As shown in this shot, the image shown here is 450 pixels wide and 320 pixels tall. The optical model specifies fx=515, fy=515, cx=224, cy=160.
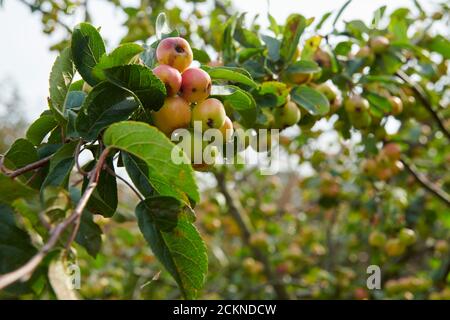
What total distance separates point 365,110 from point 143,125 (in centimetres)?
106

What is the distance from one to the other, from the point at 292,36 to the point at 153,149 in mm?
729

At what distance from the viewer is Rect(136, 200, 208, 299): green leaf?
0.83 m

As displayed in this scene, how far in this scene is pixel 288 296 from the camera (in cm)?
267

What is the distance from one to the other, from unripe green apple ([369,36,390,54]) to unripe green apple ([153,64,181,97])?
3.18ft

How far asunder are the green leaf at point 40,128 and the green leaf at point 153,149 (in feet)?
0.75

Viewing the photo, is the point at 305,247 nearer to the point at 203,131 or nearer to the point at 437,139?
the point at 437,139

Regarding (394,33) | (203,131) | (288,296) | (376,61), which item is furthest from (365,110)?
(288,296)

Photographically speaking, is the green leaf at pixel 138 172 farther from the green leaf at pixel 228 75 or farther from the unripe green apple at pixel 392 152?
the unripe green apple at pixel 392 152

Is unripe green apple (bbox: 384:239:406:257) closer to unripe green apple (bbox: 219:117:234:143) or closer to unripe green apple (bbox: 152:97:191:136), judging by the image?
unripe green apple (bbox: 219:117:234:143)

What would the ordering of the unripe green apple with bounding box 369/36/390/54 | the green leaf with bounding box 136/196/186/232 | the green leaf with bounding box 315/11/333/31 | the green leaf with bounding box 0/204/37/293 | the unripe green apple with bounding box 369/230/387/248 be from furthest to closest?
the unripe green apple with bounding box 369/230/387/248, the unripe green apple with bounding box 369/36/390/54, the green leaf with bounding box 315/11/333/31, the green leaf with bounding box 136/196/186/232, the green leaf with bounding box 0/204/37/293

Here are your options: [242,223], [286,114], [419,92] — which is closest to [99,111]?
[286,114]

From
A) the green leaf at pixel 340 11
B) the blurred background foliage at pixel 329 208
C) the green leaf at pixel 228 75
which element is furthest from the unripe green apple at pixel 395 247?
the green leaf at pixel 228 75

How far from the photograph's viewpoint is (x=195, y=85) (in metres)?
0.92

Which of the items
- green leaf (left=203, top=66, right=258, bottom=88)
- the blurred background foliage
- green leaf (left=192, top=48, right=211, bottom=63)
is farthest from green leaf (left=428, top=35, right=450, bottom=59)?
green leaf (left=203, top=66, right=258, bottom=88)
